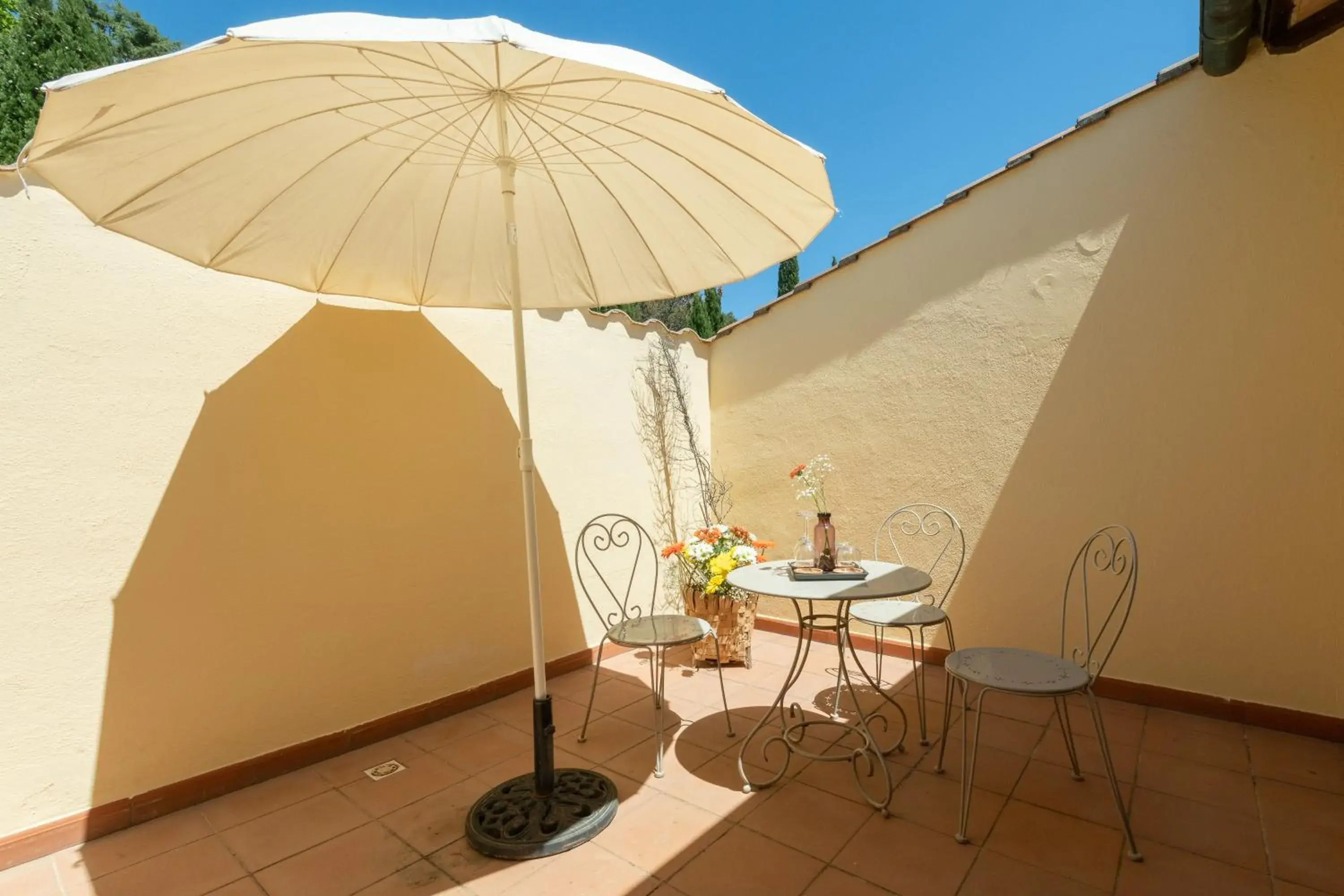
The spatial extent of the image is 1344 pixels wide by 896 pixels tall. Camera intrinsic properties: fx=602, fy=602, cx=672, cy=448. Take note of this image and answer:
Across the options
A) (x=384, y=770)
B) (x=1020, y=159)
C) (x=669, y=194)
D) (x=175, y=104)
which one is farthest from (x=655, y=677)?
(x=1020, y=159)

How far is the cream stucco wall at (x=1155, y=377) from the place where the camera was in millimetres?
2416

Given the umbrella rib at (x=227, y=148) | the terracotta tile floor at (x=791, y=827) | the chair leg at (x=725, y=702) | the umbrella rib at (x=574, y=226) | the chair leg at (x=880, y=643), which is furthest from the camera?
the chair leg at (x=880, y=643)

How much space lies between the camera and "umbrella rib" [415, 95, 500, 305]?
184cm

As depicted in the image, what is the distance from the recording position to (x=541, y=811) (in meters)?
1.96

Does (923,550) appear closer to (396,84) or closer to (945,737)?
(945,737)

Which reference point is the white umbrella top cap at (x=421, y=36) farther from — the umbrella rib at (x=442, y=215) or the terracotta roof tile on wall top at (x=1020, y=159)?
the terracotta roof tile on wall top at (x=1020, y=159)

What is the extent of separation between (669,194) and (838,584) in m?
1.48

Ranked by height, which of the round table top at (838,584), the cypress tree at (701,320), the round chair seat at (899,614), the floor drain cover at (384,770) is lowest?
the floor drain cover at (384,770)

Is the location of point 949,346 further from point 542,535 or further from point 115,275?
point 115,275

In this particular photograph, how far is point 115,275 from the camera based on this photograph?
7.00 ft

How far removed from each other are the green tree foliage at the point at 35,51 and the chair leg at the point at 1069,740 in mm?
10554

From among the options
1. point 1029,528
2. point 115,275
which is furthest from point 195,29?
point 1029,528

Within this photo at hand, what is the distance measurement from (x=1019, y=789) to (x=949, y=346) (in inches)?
85.8

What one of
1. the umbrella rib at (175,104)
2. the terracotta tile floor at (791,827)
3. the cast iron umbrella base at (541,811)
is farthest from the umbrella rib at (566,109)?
the terracotta tile floor at (791,827)
